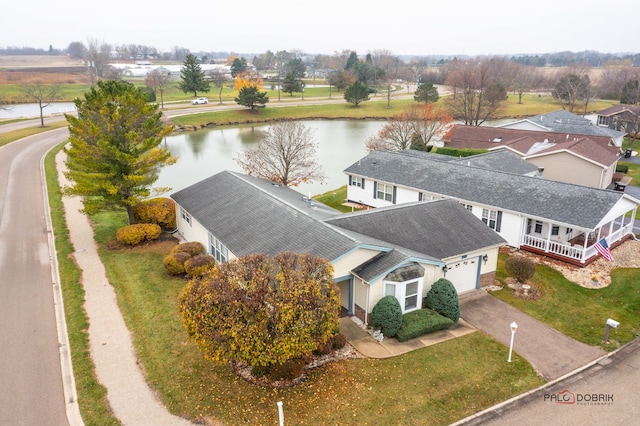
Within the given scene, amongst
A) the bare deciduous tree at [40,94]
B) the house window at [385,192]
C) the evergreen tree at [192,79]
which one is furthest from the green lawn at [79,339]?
the evergreen tree at [192,79]

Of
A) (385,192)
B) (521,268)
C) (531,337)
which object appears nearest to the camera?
(531,337)

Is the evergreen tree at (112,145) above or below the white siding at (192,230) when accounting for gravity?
above

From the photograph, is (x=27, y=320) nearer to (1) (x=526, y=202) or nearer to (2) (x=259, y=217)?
(2) (x=259, y=217)

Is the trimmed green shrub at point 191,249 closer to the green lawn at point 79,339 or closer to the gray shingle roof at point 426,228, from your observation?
the green lawn at point 79,339

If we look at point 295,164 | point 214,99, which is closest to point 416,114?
point 295,164

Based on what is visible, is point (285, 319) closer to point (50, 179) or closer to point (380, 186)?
point (380, 186)

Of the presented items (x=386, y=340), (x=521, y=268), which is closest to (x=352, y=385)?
(x=386, y=340)
